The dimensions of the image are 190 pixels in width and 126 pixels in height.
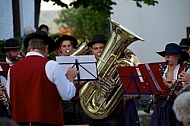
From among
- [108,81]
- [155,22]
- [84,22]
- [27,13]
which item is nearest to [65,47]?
[108,81]

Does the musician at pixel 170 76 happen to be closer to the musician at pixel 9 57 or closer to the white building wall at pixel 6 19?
the musician at pixel 9 57

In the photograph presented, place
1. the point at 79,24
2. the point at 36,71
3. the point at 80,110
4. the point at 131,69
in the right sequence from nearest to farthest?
the point at 36,71 < the point at 131,69 < the point at 80,110 < the point at 79,24

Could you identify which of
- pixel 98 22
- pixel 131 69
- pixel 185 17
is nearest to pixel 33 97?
pixel 131 69

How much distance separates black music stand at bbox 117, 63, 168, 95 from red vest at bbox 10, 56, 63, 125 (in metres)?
1.36

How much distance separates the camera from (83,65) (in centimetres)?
842

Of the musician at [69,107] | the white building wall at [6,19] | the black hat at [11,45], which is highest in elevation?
the white building wall at [6,19]

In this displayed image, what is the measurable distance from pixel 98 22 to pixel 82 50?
80.2 feet

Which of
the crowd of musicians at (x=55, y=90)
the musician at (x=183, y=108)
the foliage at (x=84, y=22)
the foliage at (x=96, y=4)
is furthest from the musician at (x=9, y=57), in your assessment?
the foliage at (x=84, y=22)

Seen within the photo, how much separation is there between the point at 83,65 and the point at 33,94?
3.66ft

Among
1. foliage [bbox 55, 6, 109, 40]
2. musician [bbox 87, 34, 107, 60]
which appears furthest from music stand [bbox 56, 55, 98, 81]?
foliage [bbox 55, 6, 109, 40]

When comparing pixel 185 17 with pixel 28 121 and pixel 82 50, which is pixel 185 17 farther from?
pixel 28 121

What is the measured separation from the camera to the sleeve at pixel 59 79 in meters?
7.39

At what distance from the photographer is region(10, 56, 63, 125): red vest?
24.4 feet

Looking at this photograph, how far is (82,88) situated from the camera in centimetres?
934
